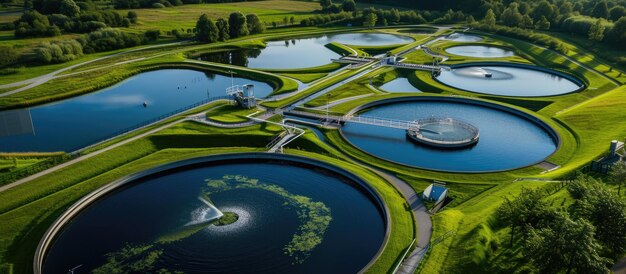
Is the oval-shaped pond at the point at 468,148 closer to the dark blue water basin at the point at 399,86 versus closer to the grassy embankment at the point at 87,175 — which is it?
the dark blue water basin at the point at 399,86

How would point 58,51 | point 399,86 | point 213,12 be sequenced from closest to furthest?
point 399,86 → point 58,51 → point 213,12

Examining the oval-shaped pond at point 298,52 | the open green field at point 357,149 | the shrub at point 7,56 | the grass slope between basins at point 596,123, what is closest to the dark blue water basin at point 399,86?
the open green field at point 357,149

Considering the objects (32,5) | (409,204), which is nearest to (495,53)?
(409,204)

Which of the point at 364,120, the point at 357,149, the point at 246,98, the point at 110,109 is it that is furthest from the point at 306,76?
the point at 357,149

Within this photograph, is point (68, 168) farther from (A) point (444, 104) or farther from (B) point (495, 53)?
(B) point (495, 53)

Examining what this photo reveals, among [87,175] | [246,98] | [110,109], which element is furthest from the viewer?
[110,109]

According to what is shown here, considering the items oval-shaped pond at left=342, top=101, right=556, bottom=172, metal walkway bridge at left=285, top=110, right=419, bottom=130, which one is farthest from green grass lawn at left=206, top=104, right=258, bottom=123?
oval-shaped pond at left=342, top=101, right=556, bottom=172

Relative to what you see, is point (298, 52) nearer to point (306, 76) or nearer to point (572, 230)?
point (306, 76)
